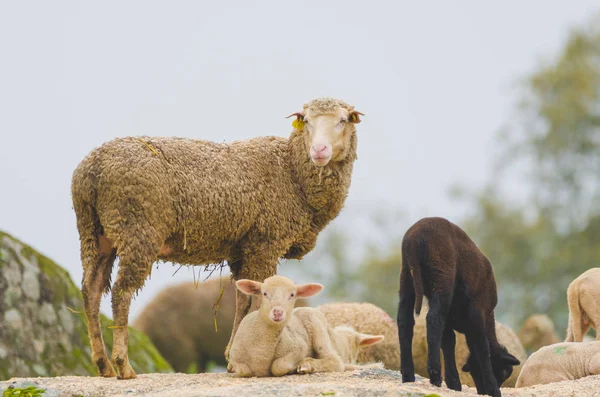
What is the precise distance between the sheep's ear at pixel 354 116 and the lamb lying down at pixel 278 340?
2262 millimetres

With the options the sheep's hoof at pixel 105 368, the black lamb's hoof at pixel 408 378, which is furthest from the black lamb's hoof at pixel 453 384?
the sheep's hoof at pixel 105 368

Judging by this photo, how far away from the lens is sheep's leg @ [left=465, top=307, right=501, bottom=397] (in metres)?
8.66

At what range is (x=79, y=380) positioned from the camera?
9164mm

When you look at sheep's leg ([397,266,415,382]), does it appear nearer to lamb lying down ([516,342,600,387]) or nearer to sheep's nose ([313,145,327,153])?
sheep's nose ([313,145,327,153])

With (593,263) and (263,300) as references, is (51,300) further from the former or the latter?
(593,263)

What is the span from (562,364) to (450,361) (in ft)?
6.49

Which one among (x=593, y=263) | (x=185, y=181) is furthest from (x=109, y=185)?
(x=593, y=263)

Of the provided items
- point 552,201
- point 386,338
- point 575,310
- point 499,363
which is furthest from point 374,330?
point 552,201

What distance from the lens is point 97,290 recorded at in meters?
9.71

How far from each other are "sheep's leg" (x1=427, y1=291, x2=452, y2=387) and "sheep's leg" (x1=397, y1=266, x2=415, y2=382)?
248 mm

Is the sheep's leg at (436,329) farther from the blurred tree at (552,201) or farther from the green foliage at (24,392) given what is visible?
the blurred tree at (552,201)

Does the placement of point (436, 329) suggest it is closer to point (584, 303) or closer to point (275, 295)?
point (275, 295)

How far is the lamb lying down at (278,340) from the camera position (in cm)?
886

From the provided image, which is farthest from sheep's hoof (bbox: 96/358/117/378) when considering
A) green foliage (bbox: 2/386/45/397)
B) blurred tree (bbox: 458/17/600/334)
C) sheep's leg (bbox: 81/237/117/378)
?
blurred tree (bbox: 458/17/600/334)
